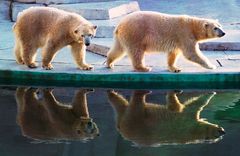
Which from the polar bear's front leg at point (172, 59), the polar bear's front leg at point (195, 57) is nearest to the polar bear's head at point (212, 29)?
the polar bear's front leg at point (195, 57)

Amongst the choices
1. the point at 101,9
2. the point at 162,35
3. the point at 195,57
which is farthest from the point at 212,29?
the point at 101,9

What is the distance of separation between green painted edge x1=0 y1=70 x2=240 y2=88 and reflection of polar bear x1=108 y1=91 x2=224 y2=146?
19cm

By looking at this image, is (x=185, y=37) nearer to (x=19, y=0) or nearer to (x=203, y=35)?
(x=203, y=35)

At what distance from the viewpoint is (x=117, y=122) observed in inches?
294

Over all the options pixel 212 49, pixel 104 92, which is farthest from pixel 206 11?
pixel 104 92

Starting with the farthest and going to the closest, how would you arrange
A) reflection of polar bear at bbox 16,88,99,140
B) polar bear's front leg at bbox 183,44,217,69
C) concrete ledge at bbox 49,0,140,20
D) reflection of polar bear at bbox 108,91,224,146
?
concrete ledge at bbox 49,0,140,20 → polar bear's front leg at bbox 183,44,217,69 → reflection of polar bear at bbox 16,88,99,140 → reflection of polar bear at bbox 108,91,224,146

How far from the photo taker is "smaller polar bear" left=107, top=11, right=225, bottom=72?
8422 mm

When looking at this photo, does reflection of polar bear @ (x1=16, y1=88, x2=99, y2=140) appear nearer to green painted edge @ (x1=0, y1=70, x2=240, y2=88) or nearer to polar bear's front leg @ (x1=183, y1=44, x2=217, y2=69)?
green painted edge @ (x1=0, y1=70, x2=240, y2=88)

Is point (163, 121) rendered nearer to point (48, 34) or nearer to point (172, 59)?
point (172, 59)

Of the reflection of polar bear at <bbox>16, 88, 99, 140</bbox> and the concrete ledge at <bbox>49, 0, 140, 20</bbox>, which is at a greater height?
the concrete ledge at <bbox>49, 0, 140, 20</bbox>

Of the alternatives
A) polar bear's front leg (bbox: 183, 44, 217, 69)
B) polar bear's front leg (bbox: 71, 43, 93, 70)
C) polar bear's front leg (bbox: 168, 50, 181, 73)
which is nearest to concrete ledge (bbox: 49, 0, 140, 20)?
polar bear's front leg (bbox: 71, 43, 93, 70)

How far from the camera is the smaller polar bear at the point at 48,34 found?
841cm

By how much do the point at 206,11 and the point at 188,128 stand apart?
4.70 meters

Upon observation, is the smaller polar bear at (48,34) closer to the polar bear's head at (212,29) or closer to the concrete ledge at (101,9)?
the polar bear's head at (212,29)
